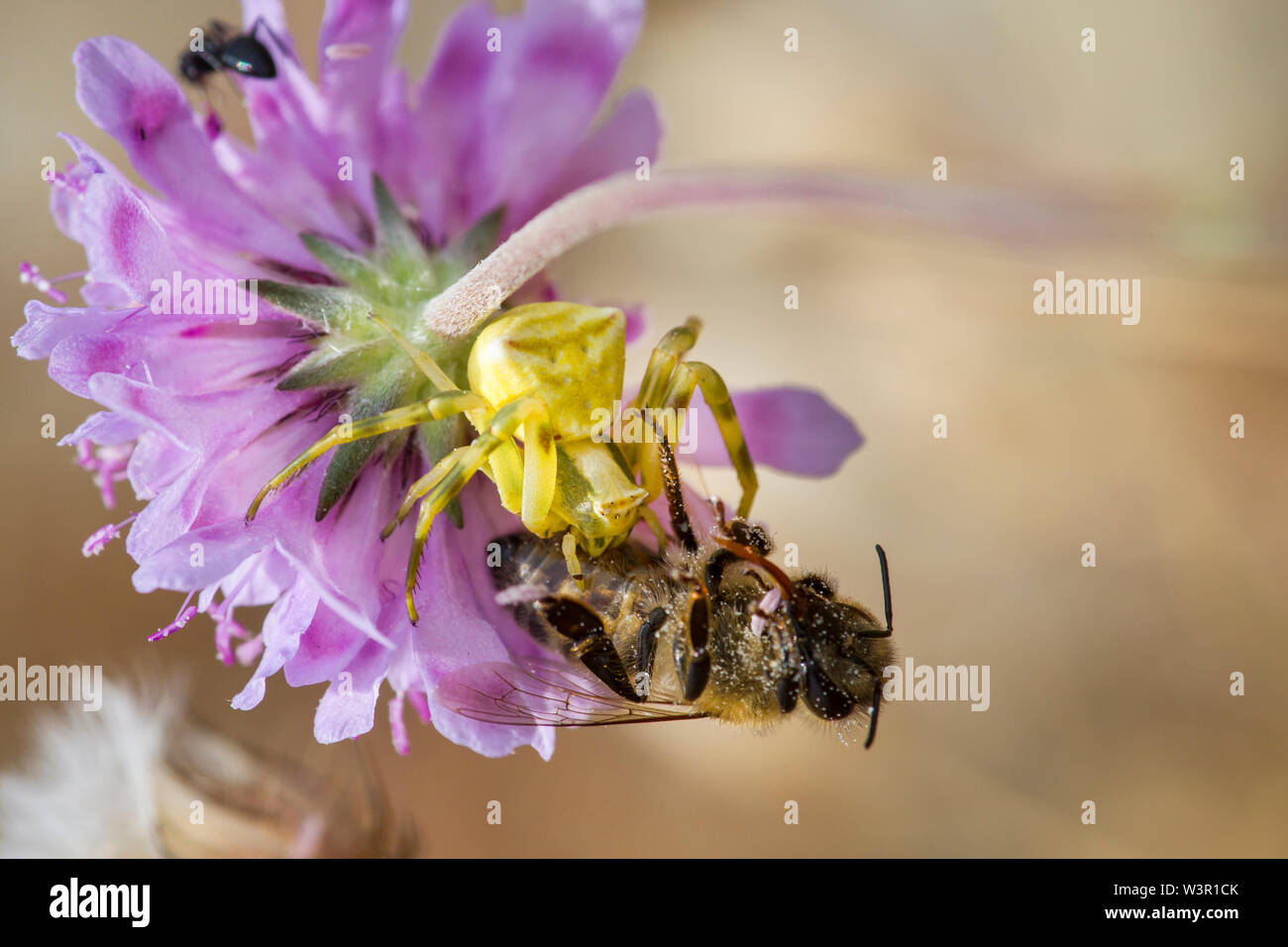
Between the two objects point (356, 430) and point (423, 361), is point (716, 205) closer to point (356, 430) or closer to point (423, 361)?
point (423, 361)

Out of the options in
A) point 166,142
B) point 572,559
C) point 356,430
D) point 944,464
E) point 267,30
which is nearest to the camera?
point 356,430

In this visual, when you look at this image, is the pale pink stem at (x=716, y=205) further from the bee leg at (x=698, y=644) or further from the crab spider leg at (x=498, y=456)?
the bee leg at (x=698, y=644)

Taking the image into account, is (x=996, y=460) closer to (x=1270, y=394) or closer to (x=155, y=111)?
(x=1270, y=394)

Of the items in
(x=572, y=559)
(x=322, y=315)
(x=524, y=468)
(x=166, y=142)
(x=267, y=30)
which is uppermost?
(x=267, y=30)

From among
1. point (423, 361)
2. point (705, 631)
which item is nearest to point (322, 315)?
point (423, 361)

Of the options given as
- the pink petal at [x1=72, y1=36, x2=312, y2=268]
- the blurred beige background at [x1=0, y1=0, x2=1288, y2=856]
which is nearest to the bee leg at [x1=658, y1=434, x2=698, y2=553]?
the pink petal at [x1=72, y1=36, x2=312, y2=268]

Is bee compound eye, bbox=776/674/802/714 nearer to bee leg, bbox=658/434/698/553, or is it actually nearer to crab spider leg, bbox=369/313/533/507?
bee leg, bbox=658/434/698/553
